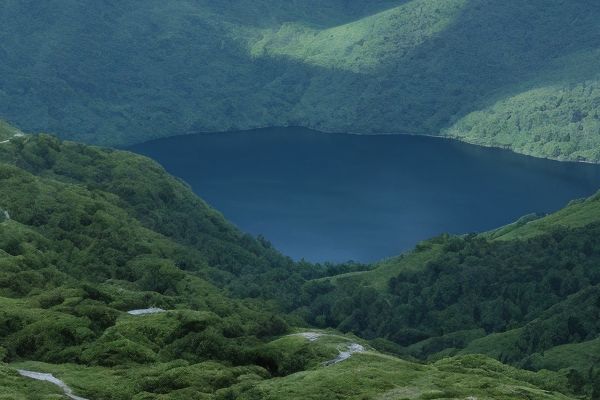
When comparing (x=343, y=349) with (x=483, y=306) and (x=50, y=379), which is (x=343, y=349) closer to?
(x=50, y=379)

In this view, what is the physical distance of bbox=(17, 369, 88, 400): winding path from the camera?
58263 mm

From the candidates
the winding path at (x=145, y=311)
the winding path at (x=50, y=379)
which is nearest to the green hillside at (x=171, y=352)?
the winding path at (x=50, y=379)

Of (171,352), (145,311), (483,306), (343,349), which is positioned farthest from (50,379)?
(483,306)

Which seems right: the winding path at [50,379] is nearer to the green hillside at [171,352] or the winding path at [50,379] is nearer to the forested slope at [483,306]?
the green hillside at [171,352]

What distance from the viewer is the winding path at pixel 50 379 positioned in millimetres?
58263

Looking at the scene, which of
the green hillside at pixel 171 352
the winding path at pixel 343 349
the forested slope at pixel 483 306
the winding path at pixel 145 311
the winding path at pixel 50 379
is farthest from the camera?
the forested slope at pixel 483 306

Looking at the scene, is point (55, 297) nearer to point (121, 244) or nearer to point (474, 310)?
point (121, 244)

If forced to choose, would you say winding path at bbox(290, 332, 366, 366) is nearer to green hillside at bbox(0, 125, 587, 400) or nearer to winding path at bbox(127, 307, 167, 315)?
green hillside at bbox(0, 125, 587, 400)

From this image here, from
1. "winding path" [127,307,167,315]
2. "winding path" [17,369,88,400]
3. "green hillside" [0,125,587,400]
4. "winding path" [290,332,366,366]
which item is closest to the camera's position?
"winding path" [17,369,88,400]

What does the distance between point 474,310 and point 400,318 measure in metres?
15.2

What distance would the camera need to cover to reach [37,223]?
5054 inches

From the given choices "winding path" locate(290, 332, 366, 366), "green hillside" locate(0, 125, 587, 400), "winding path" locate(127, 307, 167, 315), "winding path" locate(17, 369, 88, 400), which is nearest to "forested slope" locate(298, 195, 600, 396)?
"green hillside" locate(0, 125, 587, 400)

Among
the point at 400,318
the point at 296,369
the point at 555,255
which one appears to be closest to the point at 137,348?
the point at 296,369

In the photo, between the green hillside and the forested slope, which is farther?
the forested slope
